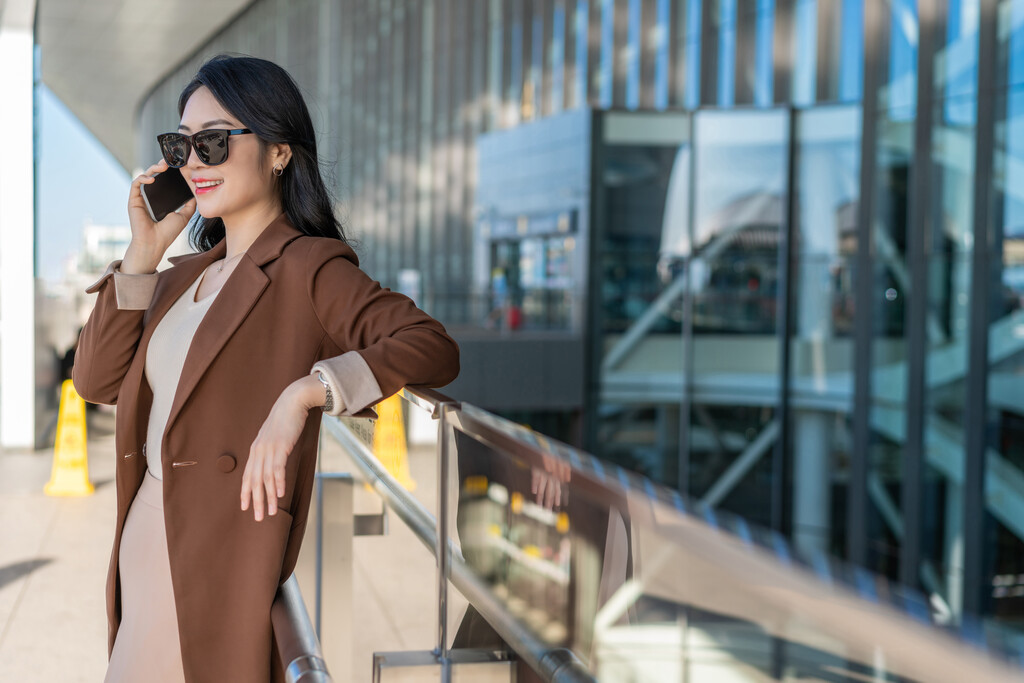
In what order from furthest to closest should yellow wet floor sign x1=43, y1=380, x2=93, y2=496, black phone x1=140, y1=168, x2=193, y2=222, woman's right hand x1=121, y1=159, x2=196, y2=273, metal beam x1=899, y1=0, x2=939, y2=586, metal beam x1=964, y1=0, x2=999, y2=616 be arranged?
metal beam x1=899, y1=0, x2=939, y2=586 → metal beam x1=964, y1=0, x2=999, y2=616 → yellow wet floor sign x1=43, y1=380, x2=93, y2=496 → black phone x1=140, y1=168, x2=193, y2=222 → woman's right hand x1=121, y1=159, x2=196, y2=273

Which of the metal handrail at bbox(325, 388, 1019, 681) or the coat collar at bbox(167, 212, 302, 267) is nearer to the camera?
the metal handrail at bbox(325, 388, 1019, 681)

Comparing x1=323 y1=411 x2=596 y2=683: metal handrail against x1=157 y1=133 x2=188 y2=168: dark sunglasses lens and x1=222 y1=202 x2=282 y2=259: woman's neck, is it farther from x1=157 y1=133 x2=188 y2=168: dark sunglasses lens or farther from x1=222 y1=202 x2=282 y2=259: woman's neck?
x1=157 y1=133 x2=188 y2=168: dark sunglasses lens

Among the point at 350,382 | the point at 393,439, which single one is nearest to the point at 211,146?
the point at 350,382

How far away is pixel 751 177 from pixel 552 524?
17.2 m

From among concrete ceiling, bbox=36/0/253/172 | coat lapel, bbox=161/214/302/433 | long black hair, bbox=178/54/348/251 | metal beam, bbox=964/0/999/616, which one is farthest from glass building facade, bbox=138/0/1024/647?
concrete ceiling, bbox=36/0/253/172

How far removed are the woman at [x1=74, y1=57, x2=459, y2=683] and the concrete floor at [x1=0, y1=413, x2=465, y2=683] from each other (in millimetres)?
278

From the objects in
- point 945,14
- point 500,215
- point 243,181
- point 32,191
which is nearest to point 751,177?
point 945,14

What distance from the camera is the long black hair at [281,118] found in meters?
2.11

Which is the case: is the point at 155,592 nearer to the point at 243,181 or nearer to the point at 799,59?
the point at 243,181

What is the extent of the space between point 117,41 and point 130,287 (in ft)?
157

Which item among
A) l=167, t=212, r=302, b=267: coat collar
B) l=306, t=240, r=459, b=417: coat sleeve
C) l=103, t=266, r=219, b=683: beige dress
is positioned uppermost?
l=167, t=212, r=302, b=267: coat collar

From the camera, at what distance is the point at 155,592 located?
2016 mm

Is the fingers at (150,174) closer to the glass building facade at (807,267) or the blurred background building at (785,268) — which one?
the blurred background building at (785,268)

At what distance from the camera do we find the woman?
1907 millimetres
